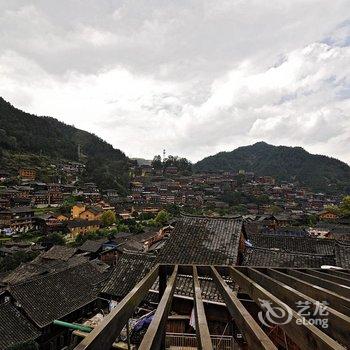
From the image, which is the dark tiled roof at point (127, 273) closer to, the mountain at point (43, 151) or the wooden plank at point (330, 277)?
the wooden plank at point (330, 277)

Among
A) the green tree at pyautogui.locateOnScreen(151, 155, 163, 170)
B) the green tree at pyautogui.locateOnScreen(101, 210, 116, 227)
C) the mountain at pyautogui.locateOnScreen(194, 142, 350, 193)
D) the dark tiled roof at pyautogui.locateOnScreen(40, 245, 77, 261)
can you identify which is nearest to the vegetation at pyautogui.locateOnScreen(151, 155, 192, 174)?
the green tree at pyautogui.locateOnScreen(151, 155, 163, 170)

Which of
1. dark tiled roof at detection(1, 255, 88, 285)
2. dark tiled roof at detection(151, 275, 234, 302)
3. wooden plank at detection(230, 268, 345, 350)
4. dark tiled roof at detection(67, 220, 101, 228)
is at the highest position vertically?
wooden plank at detection(230, 268, 345, 350)

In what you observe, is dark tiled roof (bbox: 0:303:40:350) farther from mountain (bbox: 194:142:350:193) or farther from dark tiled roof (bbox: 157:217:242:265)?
mountain (bbox: 194:142:350:193)

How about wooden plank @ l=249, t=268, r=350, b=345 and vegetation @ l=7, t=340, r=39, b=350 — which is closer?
wooden plank @ l=249, t=268, r=350, b=345

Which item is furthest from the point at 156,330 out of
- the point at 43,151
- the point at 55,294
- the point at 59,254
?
the point at 43,151

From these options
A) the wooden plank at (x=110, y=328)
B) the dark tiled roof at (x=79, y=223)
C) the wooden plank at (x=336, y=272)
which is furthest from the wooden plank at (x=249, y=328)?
the dark tiled roof at (x=79, y=223)

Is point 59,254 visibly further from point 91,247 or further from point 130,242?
point 130,242

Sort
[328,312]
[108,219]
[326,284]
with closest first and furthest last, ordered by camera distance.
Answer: [328,312] → [326,284] → [108,219]
